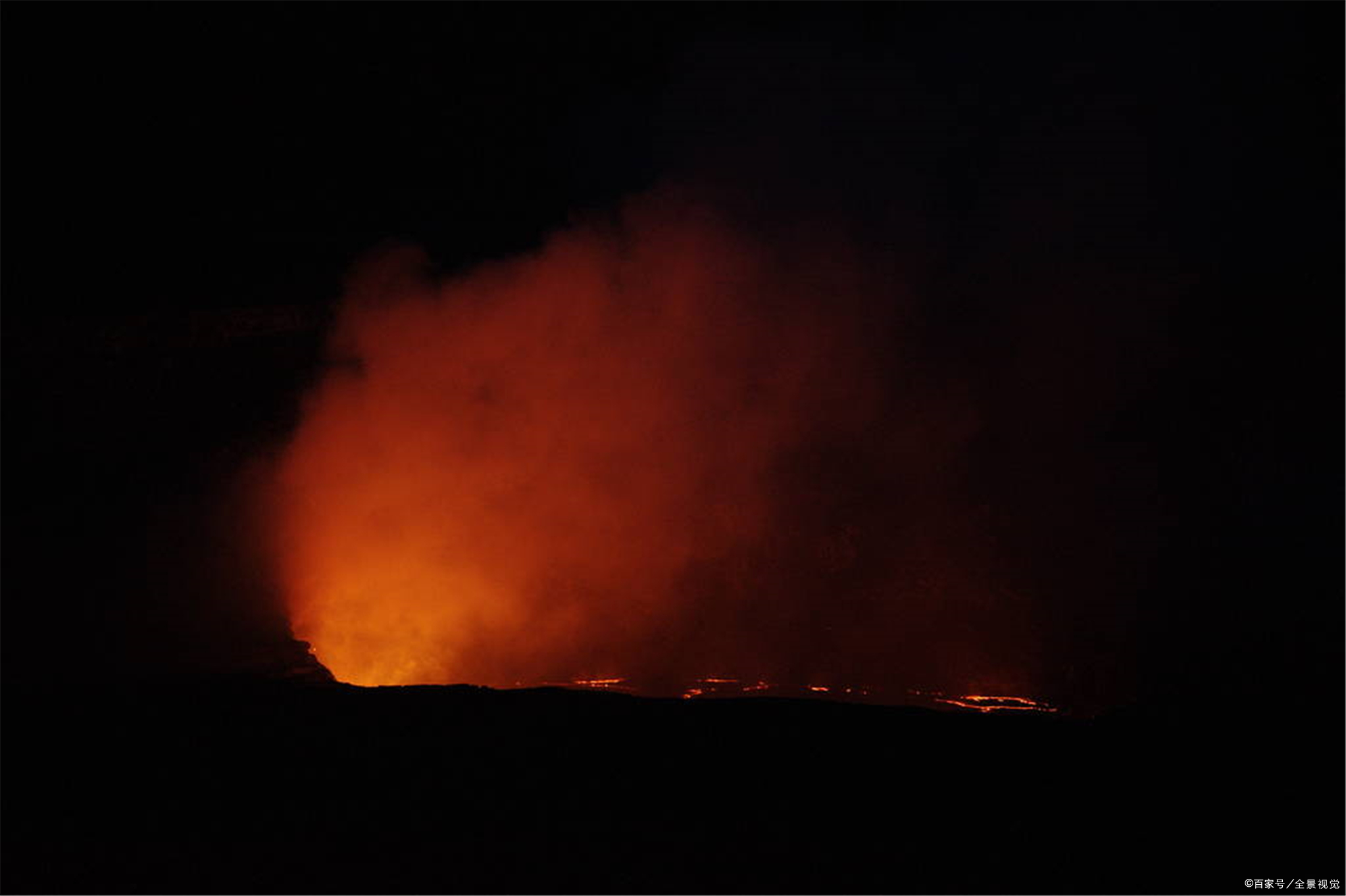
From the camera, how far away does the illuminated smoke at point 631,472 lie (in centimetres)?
616

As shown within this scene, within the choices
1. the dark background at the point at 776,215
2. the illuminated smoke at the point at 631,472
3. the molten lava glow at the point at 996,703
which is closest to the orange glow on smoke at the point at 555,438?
the illuminated smoke at the point at 631,472

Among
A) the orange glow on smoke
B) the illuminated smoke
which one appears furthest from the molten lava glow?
the orange glow on smoke

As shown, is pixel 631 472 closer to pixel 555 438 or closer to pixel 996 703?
pixel 555 438

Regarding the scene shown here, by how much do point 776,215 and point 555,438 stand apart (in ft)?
9.01

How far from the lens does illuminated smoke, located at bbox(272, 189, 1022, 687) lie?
20.2ft

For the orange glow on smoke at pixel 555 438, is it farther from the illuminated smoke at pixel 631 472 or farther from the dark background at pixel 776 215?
the dark background at pixel 776 215

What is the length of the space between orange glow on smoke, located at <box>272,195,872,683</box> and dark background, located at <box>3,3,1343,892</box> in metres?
0.43

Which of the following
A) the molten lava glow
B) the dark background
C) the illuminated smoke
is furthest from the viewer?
the illuminated smoke

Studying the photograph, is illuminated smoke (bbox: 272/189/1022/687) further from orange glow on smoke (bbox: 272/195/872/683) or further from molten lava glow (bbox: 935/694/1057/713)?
molten lava glow (bbox: 935/694/1057/713)

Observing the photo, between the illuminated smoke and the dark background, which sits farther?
the illuminated smoke

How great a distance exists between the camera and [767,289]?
24.9 feet

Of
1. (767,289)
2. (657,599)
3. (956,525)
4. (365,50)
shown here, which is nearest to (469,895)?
(657,599)

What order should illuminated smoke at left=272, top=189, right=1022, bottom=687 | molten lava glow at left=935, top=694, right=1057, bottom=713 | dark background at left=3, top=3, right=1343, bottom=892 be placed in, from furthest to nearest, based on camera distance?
illuminated smoke at left=272, top=189, right=1022, bottom=687 → molten lava glow at left=935, top=694, right=1057, bottom=713 → dark background at left=3, top=3, right=1343, bottom=892

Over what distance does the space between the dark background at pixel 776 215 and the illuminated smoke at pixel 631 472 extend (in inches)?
16.3
